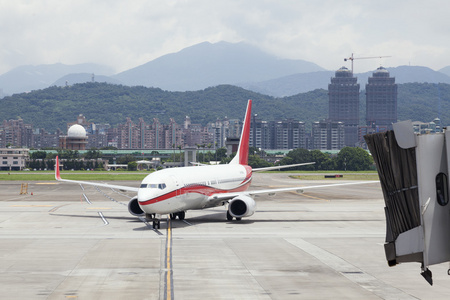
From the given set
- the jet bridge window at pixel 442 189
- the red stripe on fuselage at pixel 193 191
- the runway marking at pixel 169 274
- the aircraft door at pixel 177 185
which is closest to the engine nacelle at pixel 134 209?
the red stripe on fuselage at pixel 193 191

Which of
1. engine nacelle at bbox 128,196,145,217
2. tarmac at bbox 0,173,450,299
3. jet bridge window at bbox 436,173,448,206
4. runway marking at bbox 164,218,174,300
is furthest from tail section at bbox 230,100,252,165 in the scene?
jet bridge window at bbox 436,173,448,206

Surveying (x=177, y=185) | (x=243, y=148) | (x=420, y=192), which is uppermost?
(x=243, y=148)

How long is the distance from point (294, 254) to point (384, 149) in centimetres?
1756

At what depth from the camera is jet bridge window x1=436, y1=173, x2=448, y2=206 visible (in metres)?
13.6

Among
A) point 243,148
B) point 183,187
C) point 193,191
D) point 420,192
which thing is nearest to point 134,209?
point 193,191

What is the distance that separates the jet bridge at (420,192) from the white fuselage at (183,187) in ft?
87.4

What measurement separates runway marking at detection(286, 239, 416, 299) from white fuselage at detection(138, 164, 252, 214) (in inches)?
387

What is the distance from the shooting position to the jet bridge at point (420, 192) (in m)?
13.5

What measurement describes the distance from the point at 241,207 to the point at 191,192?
14.9 feet

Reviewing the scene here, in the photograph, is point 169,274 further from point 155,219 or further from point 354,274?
point 155,219

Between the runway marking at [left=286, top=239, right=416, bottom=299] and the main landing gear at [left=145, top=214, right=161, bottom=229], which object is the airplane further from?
the runway marking at [left=286, top=239, right=416, bottom=299]

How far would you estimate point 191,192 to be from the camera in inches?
1736

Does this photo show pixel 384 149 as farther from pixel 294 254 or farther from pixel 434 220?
pixel 294 254

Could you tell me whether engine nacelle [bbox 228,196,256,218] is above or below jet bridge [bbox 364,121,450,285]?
below
